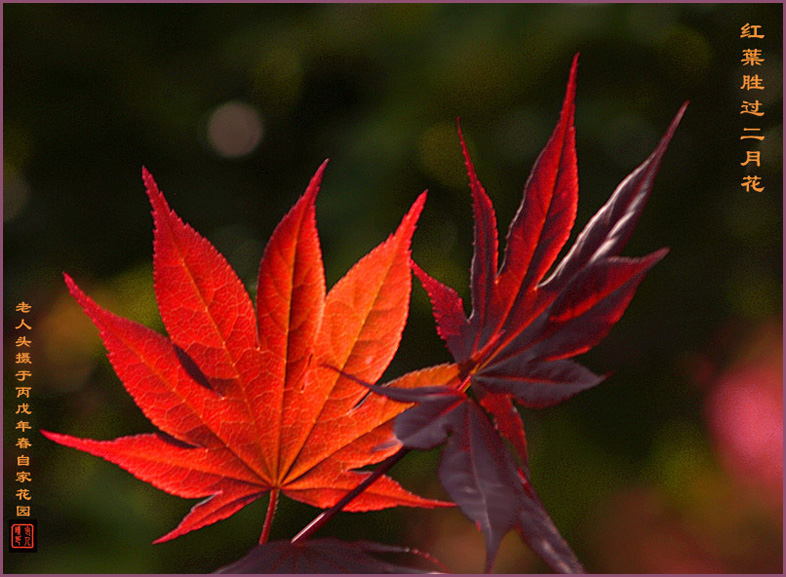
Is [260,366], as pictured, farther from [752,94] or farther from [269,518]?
[752,94]

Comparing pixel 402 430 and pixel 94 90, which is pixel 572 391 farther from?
pixel 94 90

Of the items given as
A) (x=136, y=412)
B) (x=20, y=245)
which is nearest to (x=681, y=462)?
(x=136, y=412)

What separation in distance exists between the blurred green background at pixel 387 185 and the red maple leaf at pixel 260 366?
133 cm

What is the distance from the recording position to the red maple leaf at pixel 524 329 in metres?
0.20

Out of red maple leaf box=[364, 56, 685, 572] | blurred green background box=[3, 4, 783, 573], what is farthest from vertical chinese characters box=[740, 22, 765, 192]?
red maple leaf box=[364, 56, 685, 572]

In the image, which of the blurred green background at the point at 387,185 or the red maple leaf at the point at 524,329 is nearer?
the red maple leaf at the point at 524,329

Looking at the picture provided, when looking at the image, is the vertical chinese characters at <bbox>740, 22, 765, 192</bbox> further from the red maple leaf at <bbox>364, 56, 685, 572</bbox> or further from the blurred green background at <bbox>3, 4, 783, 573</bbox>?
the red maple leaf at <bbox>364, 56, 685, 572</bbox>

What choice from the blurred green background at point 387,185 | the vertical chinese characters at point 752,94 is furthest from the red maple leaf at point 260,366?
the vertical chinese characters at point 752,94

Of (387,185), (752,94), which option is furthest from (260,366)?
(752,94)

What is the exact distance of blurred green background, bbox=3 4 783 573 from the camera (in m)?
1.62

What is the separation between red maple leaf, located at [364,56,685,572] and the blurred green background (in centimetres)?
136

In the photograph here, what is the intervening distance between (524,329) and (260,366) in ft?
0.30

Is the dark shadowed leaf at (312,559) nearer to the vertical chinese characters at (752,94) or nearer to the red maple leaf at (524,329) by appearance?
the red maple leaf at (524,329)

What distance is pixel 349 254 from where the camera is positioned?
1596mm
